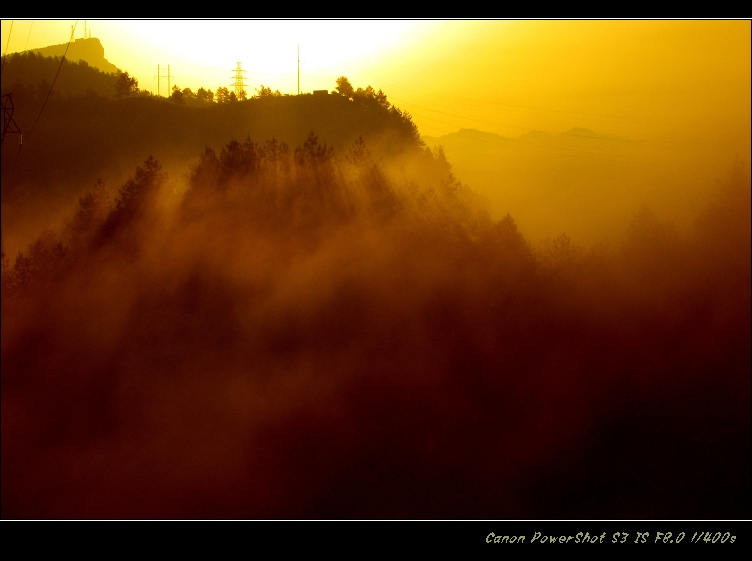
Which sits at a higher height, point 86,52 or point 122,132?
point 86,52

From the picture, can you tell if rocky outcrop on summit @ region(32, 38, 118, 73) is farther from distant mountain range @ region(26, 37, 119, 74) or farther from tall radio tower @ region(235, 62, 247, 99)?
tall radio tower @ region(235, 62, 247, 99)

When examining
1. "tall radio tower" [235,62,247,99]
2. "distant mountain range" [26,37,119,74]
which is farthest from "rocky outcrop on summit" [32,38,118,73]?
"tall radio tower" [235,62,247,99]

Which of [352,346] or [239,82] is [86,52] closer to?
[239,82]

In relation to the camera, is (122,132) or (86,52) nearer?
(86,52)

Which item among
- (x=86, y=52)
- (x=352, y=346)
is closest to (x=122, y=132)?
(x=86, y=52)

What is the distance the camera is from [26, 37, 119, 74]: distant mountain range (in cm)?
450

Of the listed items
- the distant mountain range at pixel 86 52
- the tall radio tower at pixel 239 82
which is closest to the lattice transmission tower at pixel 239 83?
the tall radio tower at pixel 239 82

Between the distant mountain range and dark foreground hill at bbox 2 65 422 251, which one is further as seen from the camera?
dark foreground hill at bbox 2 65 422 251

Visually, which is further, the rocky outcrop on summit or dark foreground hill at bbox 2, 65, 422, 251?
dark foreground hill at bbox 2, 65, 422, 251

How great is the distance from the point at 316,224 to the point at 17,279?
2.73 metres

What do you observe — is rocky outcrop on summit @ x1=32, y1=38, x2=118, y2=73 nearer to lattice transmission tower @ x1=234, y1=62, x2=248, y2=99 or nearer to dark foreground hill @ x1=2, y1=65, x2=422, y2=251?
dark foreground hill @ x1=2, y1=65, x2=422, y2=251

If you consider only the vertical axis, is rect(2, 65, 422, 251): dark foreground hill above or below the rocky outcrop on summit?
below

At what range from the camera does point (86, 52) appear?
4.75 metres

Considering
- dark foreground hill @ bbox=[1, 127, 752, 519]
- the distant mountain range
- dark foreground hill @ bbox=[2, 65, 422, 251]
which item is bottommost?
dark foreground hill @ bbox=[1, 127, 752, 519]
